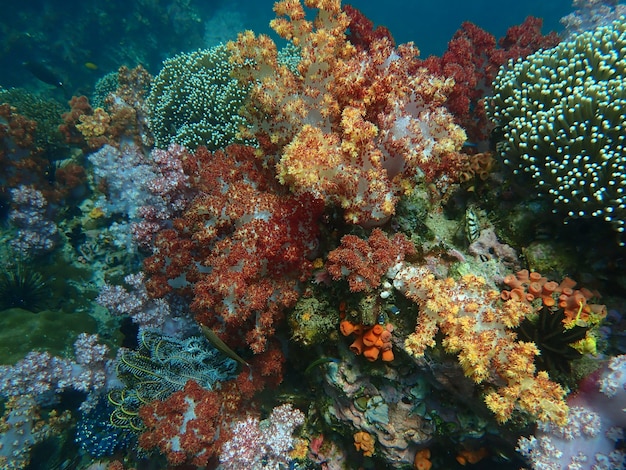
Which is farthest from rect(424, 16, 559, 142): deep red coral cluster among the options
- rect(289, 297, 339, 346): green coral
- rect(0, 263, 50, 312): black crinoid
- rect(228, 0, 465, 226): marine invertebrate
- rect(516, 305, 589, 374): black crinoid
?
rect(0, 263, 50, 312): black crinoid

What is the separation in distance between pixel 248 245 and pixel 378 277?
1.36 meters

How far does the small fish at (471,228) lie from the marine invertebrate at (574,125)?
0.67m

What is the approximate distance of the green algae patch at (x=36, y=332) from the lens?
18.4ft

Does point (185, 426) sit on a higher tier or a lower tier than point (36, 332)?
lower

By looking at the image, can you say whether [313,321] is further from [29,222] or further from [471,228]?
[29,222]

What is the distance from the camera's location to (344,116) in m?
3.37

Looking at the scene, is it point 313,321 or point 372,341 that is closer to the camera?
point 372,341

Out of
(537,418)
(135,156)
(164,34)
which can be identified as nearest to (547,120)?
(537,418)

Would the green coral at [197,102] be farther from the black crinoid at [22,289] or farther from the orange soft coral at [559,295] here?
the orange soft coral at [559,295]

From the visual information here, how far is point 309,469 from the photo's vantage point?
4.41 metres

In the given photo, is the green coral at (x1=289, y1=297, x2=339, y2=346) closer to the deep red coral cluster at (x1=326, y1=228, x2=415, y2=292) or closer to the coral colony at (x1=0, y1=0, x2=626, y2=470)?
the coral colony at (x1=0, y1=0, x2=626, y2=470)

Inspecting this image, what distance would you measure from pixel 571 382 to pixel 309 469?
316 cm

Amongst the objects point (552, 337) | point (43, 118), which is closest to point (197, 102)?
point (43, 118)

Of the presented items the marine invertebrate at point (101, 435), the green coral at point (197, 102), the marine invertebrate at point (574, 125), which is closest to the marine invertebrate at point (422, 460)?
the marine invertebrate at point (574, 125)
